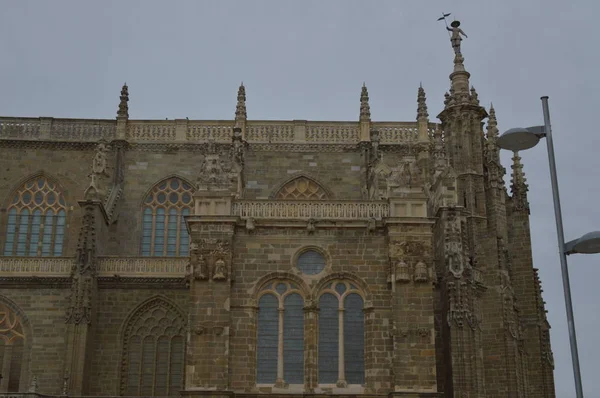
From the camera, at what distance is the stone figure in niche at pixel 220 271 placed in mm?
28281

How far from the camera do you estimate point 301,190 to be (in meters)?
40.2

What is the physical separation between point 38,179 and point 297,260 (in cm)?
1563

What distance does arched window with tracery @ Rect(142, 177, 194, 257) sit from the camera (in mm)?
39031

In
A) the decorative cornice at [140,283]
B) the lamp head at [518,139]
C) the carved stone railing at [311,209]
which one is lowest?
the lamp head at [518,139]

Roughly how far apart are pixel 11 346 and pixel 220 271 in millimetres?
10538

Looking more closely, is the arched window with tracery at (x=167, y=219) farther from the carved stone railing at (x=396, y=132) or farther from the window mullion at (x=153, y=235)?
the carved stone railing at (x=396, y=132)

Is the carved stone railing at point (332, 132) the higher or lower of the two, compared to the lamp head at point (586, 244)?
higher

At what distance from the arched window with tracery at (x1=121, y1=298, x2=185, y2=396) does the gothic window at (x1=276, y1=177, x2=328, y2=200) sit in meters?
7.78

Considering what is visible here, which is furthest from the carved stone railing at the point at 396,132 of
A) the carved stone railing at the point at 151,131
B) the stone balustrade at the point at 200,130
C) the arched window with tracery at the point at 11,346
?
the arched window with tracery at the point at 11,346

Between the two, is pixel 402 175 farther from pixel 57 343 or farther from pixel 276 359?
pixel 57 343

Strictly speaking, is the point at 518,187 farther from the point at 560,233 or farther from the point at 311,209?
the point at 560,233

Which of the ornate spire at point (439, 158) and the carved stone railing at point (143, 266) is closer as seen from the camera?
the ornate spire at point (439, 158)

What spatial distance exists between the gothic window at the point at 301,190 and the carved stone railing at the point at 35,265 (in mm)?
9501

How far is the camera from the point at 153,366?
113 ft
